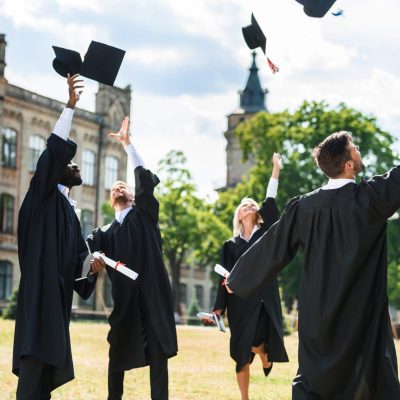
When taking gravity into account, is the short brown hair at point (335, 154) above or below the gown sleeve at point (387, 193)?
above

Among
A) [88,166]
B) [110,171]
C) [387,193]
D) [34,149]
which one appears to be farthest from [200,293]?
[387,193]

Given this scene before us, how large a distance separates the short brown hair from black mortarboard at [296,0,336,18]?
5.32 feet

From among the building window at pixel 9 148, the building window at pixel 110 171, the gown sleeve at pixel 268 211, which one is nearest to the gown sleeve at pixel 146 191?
the gown sleeve at pixel 268 211

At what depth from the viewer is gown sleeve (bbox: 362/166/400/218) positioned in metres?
6.48

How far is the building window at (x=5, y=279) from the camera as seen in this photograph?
52.0m

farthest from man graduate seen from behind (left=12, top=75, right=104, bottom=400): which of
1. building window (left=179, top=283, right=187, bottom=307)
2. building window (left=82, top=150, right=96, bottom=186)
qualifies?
building window (left=179, top=283, right=187, bottom=307)

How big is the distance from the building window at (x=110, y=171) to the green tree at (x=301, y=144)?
46.8 ft

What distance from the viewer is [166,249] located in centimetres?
5472

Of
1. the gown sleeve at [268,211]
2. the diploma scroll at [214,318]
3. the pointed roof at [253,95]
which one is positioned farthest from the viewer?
the pointed roof at [253,95]

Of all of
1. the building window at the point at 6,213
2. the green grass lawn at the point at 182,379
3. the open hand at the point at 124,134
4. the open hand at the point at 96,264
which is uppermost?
the building window at the point at 6,213

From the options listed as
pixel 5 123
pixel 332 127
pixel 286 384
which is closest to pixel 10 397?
pixel 286 384

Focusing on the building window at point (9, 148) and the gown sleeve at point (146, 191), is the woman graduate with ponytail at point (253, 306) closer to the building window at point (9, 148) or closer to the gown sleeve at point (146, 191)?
the gown sleeve at point (146, 191)

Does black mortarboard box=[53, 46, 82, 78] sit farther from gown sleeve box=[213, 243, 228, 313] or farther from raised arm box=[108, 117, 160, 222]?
gown sleeve box=[213, 243, 228, 313]

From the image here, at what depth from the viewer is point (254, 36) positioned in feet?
31.7
